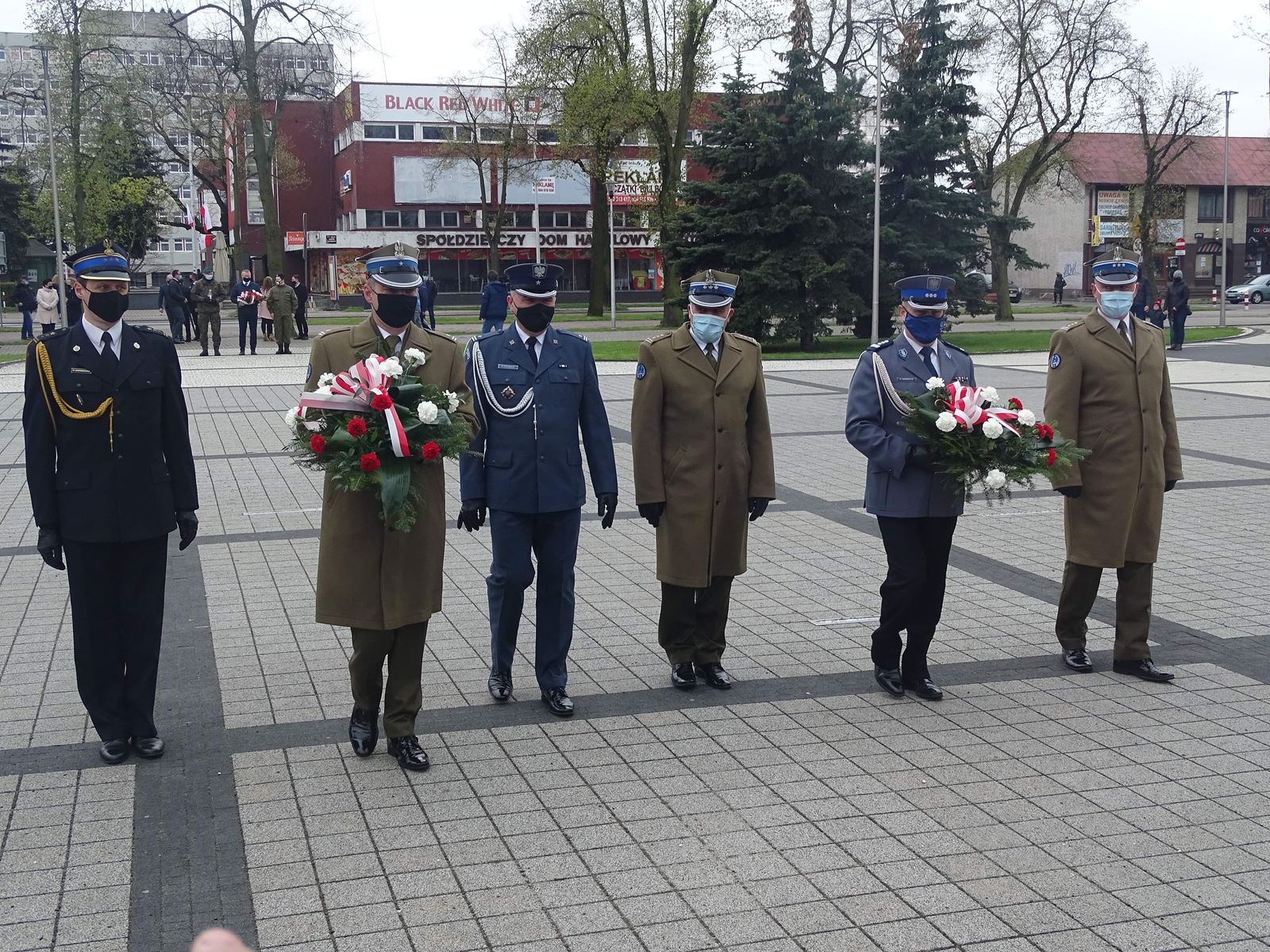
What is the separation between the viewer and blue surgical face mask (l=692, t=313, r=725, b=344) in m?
6.49

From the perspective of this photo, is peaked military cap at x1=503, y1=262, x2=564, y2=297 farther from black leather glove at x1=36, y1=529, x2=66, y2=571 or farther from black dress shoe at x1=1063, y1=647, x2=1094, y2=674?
black dress shoe at x1=1063, y1=647, x2=1094, y2=674

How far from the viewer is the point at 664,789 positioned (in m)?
5.31

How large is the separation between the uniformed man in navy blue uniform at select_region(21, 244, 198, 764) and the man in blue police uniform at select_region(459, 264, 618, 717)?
1.30 m

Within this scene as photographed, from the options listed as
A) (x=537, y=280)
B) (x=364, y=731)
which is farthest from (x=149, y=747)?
(x=537, y=280)

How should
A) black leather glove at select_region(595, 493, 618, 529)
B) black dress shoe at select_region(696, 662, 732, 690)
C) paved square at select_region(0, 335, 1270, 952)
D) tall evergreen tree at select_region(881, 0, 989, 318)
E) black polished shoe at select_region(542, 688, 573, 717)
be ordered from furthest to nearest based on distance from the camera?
1. tall evergreen tree at select_region(881, 0, 989, 318)
2. black dress shoe at select_region(696, 662, 732, 690)
3. black leather glove at select_region(595, 493, 618, 529)
4. black polished shoe at select_region(542, 688, 573, 717)
5. paved square at select_region(0, 335, 1270, 952)

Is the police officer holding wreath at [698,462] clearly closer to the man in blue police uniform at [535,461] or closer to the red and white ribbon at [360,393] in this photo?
the man in blue police uniform at [535,461]

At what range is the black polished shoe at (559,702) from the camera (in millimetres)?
6199

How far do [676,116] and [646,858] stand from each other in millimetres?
40976

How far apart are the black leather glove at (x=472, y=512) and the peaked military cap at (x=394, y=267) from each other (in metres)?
1.06

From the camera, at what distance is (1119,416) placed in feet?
22.2

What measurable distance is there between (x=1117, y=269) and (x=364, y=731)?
423 cm

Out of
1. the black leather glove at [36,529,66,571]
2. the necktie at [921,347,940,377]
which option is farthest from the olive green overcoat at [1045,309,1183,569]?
the black leather glove at [36,529,66,571]

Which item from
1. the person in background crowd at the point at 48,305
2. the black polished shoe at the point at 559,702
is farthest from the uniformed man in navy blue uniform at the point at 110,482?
the person in background crowd at the point at 48,305

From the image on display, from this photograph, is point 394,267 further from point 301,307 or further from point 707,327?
point 301,307
